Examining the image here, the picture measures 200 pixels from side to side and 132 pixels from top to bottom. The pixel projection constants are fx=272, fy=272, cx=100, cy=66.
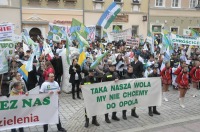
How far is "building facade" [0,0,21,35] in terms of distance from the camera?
2239 centimetres

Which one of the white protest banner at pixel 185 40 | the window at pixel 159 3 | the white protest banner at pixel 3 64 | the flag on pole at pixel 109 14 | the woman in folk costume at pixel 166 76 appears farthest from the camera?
the window at pixel 159 3

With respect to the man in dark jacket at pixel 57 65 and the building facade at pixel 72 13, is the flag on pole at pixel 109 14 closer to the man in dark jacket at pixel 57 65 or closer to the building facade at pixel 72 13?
the man in dark jacket at pixel 57 65

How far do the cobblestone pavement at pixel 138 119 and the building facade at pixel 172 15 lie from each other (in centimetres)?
2000

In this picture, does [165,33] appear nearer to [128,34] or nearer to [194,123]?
[128,34]

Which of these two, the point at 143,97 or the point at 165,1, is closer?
the point at 143,97

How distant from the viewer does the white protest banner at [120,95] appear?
295 inches

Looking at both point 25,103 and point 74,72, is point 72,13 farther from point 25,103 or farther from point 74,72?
point 25,103

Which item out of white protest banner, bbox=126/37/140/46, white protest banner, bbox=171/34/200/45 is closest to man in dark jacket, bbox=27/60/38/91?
white protest banner, bbox=126/37/140/46

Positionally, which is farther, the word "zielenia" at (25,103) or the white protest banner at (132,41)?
the white protest banner at (132,41)

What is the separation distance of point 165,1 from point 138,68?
2030 centimetres

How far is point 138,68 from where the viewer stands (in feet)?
36.4

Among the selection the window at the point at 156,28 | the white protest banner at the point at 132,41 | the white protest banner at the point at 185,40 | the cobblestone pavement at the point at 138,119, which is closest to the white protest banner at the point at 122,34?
the white protest banner at the point at 132,41

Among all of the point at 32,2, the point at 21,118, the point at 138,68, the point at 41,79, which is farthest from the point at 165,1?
→ the point at 21,118

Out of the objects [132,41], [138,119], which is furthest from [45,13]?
[138,119]
